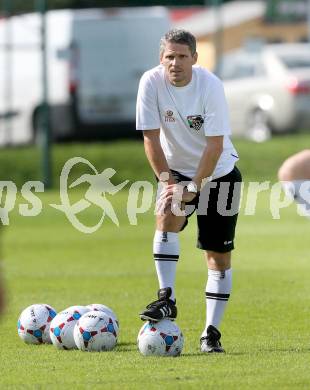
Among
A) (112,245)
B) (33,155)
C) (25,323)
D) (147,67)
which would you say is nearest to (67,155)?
(33,155)

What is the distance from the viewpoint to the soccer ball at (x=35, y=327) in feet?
34.4

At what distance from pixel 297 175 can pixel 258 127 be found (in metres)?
22.5

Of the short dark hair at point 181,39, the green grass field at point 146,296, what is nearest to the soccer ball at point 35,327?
the green grass field at point 146,296

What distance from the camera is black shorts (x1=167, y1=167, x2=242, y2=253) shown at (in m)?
9.96

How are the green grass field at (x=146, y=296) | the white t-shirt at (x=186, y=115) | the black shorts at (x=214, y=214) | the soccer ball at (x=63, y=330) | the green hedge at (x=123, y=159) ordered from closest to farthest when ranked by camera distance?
the green grass field at (x=146, y=296), the white t-shirt at (x=186, y=115), the black shorts at (x=214, y=214), the soccer ball at (x=63, y=330), the green hedge at (x=123, y=159)

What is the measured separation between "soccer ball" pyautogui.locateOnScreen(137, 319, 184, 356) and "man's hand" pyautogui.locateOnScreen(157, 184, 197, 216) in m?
0.84

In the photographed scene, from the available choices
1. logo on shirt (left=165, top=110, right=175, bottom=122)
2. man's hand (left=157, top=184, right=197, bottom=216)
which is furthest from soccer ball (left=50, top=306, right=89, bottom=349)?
logo on shirt (left=165, top=110, right=175, bottom=122)

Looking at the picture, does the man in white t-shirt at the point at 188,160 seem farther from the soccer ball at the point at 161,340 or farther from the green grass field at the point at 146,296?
the green grass field at the point at 146,296

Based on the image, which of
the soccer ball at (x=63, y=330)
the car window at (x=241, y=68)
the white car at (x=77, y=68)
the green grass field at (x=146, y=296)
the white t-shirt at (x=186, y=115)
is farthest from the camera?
the car window at (x=241, y=68)

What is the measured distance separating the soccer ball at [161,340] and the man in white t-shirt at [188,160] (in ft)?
0.42

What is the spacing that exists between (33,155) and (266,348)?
1965 centimetres

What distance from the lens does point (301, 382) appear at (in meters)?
8.57

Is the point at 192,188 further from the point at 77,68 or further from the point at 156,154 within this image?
the point at 77,68

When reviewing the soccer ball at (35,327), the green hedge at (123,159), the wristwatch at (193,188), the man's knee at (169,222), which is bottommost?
the green hedge at (123,159)
